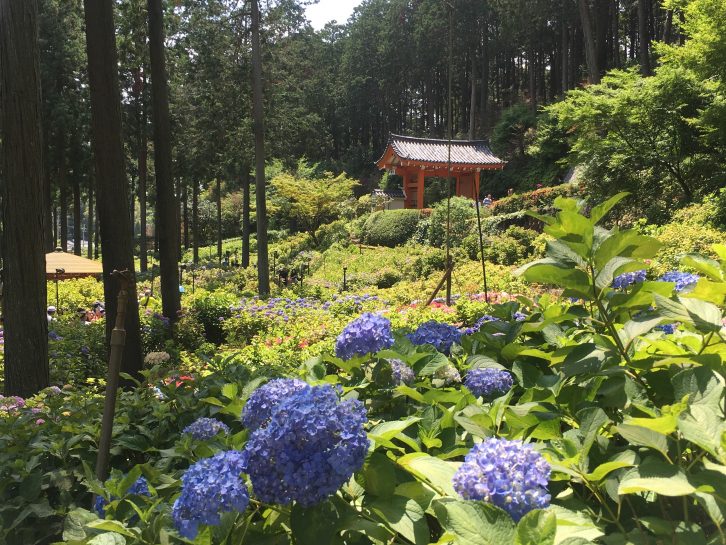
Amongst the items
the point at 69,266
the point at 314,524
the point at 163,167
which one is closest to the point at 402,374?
the point at 314,524

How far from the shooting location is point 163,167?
873 cm

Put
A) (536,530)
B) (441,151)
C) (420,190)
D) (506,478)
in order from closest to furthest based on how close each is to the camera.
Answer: (536,530) < (506,478) < (420,190) < (441,151)

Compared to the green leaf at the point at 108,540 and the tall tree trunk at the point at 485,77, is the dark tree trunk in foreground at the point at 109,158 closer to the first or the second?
the green leaf at the point at 108,540

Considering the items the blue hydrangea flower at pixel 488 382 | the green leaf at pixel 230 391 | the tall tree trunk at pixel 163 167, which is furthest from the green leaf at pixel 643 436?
the tall tree trunk at pixel 163 167

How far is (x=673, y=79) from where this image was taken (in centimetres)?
1321

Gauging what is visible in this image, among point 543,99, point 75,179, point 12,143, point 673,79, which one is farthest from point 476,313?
point 543,99

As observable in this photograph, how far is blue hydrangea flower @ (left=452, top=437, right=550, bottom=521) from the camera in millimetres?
871

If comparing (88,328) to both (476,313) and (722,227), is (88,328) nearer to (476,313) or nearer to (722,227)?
(476,313)

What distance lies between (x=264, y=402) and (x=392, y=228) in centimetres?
1981

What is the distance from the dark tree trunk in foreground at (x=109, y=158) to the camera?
18.3 feet

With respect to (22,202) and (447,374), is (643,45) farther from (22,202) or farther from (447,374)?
(447,374)

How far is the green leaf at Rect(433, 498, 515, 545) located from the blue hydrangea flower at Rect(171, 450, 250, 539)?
369 millimetres

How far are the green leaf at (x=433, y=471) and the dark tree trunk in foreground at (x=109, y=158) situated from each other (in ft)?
16.7

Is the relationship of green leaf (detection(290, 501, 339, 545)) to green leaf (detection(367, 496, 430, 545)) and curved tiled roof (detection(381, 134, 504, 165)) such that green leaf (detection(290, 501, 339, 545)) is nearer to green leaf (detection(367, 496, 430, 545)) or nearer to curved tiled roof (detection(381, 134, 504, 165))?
green leaf (detection(367, 496, 430, 545))
